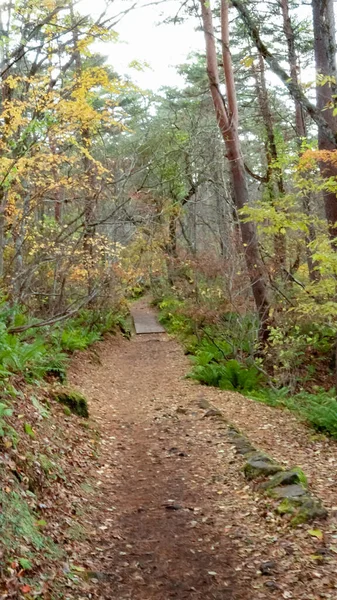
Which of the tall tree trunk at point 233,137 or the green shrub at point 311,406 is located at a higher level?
the tall tree trunk at point 233,137

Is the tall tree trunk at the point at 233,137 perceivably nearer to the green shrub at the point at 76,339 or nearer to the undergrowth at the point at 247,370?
the undergrowth at the point at 247,370

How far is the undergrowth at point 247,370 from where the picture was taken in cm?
795

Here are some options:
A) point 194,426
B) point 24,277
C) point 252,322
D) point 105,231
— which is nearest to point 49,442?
point 194,426

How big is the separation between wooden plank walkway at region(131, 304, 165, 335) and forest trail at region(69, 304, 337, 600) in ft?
35.9

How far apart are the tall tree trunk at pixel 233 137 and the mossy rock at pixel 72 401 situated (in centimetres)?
499

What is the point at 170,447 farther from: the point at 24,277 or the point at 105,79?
the point at 105,79

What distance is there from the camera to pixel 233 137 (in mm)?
10773

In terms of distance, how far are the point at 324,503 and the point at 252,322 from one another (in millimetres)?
6733

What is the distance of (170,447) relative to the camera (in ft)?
21.2

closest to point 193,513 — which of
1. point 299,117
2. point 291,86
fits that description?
point 291,86

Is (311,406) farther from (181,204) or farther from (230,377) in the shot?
(181,204)

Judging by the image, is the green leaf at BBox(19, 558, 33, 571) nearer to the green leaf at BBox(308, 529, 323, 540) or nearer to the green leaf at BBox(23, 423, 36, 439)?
the green leaf at BBox(23, 423, 36, 439)

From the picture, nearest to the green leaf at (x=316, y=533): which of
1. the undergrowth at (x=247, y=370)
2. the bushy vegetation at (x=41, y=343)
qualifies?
the bushy vegetation at (x=41, y=343)

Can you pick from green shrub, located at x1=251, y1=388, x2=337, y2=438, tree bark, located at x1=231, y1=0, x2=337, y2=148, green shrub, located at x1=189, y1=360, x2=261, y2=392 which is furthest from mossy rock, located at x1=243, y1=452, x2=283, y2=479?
green shrub, located at x1=189, y1=360, x2=261, y2=392
